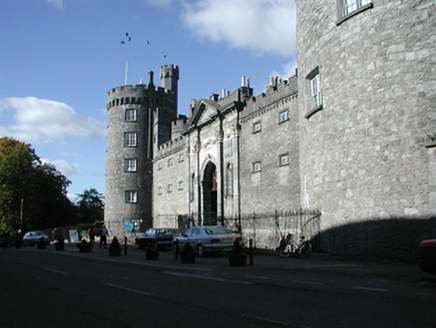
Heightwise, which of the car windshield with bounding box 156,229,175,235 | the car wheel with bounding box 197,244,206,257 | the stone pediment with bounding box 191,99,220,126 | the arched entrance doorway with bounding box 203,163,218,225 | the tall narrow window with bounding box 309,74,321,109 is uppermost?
the stone pediment with bounding box 191,99,220,126

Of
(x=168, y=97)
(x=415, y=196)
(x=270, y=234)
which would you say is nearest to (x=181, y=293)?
(x=415, y=196)

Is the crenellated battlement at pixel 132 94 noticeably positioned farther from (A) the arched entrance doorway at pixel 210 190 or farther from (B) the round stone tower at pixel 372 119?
(B) the round stone tower at pixel 372 119

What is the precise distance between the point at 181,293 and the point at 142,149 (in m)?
41.3

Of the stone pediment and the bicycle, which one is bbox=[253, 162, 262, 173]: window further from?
the bicycle

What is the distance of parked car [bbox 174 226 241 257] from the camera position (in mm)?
20828

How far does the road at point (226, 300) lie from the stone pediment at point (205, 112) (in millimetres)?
23219

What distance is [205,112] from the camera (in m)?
36.2

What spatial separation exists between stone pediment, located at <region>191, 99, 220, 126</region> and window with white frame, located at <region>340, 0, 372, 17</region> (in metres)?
17.4

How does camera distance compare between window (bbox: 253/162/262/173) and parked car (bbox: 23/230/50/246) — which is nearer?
window (bbox: 253/162/262/173)

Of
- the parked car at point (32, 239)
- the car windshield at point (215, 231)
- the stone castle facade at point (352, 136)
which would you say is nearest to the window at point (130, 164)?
the parked car at point (32, 239)

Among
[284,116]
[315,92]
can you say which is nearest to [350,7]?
[315,92]

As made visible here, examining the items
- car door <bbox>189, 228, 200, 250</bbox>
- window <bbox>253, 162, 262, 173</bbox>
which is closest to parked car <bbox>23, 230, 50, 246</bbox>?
window <bbox>253, 162, 262, 173</bbox>

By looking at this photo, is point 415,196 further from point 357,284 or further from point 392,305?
point 392,305

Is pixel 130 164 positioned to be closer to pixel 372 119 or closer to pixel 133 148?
pixel 133 148
